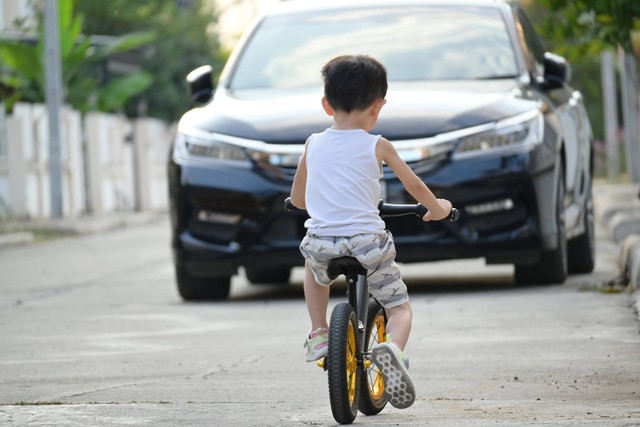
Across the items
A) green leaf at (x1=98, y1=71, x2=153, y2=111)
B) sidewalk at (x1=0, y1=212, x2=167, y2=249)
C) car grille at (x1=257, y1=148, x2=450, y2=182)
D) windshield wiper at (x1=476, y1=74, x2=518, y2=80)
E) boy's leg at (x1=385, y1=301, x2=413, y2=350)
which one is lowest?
green leaf at (x1=98, y1=71, x2=153, y2=111)

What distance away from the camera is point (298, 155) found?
9664 mm

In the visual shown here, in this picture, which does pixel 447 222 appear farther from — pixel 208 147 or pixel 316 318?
pixel 316 318

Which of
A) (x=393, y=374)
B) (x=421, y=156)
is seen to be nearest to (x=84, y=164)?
(x=421, y=156)

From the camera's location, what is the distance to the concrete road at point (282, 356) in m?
5.86

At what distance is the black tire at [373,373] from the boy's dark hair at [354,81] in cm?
73

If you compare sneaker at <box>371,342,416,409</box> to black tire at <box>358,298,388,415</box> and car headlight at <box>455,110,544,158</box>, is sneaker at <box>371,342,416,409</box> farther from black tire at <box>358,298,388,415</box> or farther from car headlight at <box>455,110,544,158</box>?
car headlight at <box>455,110,544,158</box>

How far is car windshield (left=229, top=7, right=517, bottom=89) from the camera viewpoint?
35.2ft

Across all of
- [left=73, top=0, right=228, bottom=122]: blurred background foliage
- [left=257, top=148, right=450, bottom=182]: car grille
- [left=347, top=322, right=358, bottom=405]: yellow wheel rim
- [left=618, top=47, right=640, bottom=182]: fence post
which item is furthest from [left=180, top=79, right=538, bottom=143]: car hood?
[left=73, top=0, right=228, bottom=122]: blurred background foliage

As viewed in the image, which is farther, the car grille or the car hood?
the car hood

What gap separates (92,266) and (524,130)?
603 centimetres

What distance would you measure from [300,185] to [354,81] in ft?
1.71

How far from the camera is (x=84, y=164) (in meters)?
28.0

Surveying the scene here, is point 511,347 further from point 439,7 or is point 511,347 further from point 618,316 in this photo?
point 439,7

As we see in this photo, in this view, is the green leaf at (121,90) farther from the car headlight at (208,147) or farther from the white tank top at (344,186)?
the white tank top at (344,186)
